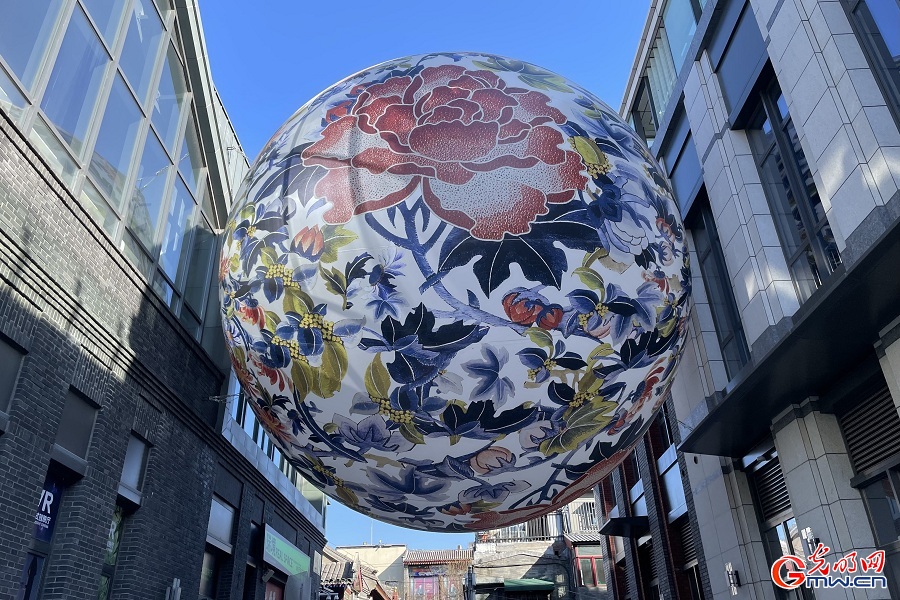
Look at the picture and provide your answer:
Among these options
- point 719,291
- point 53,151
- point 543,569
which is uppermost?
point 719,291

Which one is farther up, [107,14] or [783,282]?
[107,14]

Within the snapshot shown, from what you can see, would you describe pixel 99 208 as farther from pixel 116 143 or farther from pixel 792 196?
pixel 792 196

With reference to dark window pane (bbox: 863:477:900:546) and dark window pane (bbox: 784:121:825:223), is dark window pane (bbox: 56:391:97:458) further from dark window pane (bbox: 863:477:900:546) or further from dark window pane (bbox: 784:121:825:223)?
dark window pane (bbox: 784:121:825:223)

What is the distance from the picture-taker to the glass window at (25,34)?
749cm

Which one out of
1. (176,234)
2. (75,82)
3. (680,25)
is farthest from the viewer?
(680,25)

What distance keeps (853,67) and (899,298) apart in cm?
284

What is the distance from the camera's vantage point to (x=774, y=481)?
1095 centimetres

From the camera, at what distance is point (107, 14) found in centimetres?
1005

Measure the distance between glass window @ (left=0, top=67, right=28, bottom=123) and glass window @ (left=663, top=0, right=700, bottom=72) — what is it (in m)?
11.5

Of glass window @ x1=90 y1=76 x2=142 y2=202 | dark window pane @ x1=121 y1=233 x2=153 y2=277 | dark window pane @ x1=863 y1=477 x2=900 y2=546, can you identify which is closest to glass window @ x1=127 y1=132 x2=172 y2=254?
dark window pane @ x1=121 y1=233 x2=153 y2=277

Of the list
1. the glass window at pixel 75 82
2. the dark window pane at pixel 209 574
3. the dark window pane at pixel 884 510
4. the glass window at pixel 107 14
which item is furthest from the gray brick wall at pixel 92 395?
the dark window pane at pixel 884 510

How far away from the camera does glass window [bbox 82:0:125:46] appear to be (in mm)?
9586

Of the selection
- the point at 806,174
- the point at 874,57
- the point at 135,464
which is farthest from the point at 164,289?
the point at 874,57

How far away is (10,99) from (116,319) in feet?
10.5
